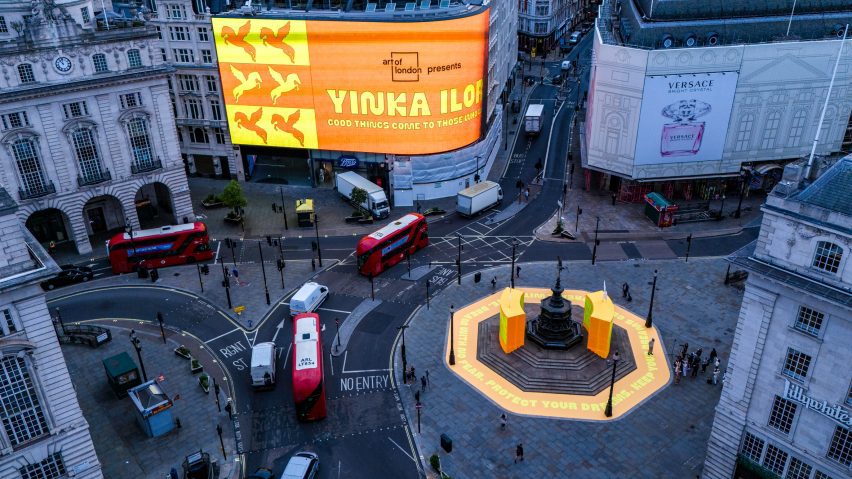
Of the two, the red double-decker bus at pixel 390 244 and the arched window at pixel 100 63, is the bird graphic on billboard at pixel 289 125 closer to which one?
the arched window at pixel 100 63

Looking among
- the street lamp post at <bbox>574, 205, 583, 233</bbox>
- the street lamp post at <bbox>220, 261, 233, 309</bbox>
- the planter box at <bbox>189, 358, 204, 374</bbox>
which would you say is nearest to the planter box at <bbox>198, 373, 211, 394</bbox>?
the planter box at <bbox>189, 358, 204, 374</bbox>

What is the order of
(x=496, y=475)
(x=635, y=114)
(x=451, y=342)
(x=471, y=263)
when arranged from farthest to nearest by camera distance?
1. (x=635, y=114)
2. (x=471, y=263)
3. (x=451, y=342)
4. (x=496, y=475)

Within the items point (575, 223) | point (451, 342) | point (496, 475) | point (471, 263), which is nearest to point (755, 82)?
point (575, 223)

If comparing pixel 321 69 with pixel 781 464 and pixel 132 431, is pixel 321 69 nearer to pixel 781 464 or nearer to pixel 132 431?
pixel 132 431

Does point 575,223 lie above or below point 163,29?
below

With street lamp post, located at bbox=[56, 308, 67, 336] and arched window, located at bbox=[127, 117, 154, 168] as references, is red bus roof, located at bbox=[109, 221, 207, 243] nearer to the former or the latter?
arched window, located at bbox=[127, 117, 154, 168]

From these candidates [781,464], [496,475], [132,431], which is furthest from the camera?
[132,431]

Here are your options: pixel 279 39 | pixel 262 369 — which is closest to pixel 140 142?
pixel 279 39
